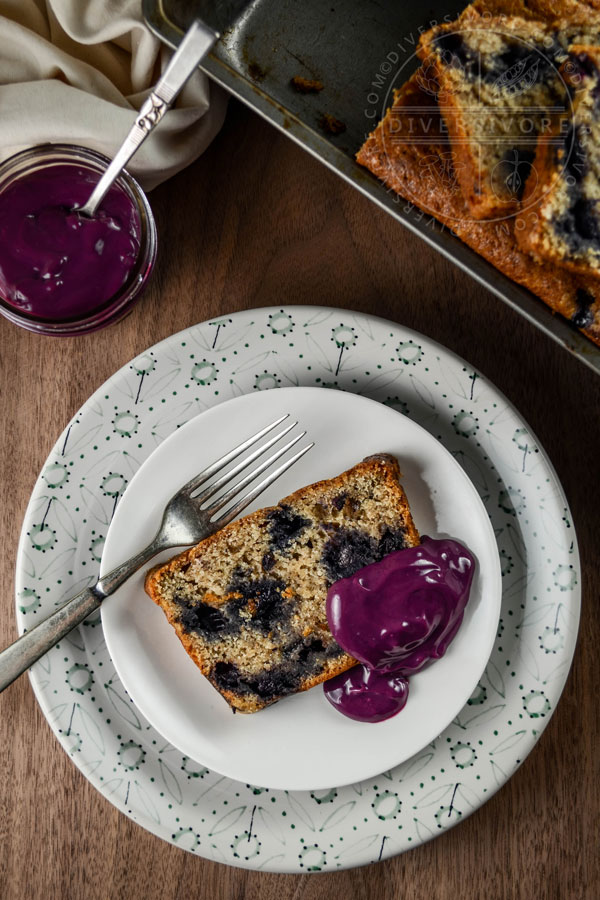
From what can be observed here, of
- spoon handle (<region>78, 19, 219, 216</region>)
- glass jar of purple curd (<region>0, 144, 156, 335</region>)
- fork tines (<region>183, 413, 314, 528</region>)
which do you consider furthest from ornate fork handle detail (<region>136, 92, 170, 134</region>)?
fork tines (<region>183, 413, 314, 528</region>)

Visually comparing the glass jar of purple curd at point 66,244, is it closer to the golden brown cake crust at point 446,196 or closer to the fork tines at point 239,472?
the fork tines at point 239,472

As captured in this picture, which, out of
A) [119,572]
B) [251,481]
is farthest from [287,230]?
[119,572]

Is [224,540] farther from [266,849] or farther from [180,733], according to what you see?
[266,849]

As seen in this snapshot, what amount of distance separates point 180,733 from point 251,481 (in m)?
0.54

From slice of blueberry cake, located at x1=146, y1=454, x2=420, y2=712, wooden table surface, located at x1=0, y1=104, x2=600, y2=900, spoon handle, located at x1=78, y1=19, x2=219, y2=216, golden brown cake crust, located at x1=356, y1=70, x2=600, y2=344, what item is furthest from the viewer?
wooden table surface, located at x1=0, y1=104, x2=600, y2=900

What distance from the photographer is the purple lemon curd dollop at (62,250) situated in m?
1.55

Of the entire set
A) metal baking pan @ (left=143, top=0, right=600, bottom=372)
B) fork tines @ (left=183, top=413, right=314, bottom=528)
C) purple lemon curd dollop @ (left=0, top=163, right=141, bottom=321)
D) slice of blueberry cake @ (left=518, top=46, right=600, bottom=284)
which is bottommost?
fork tines @ (left=183, top=413, right=314, bottom=528)

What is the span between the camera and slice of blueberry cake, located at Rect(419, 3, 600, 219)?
56.4 inches

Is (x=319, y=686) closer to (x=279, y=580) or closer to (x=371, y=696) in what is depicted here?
(x=371, y=696)

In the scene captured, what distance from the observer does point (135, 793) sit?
1612 millimetres

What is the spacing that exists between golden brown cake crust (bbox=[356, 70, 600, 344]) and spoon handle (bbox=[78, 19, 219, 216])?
1.17 ft

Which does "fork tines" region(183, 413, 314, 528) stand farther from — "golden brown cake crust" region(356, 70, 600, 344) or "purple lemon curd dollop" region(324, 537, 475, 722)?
"golden brown cake crust" region(356, 70, 600, 344)

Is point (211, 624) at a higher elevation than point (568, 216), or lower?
lower

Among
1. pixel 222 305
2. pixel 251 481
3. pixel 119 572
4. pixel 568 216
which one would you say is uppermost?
pixel 568 216
